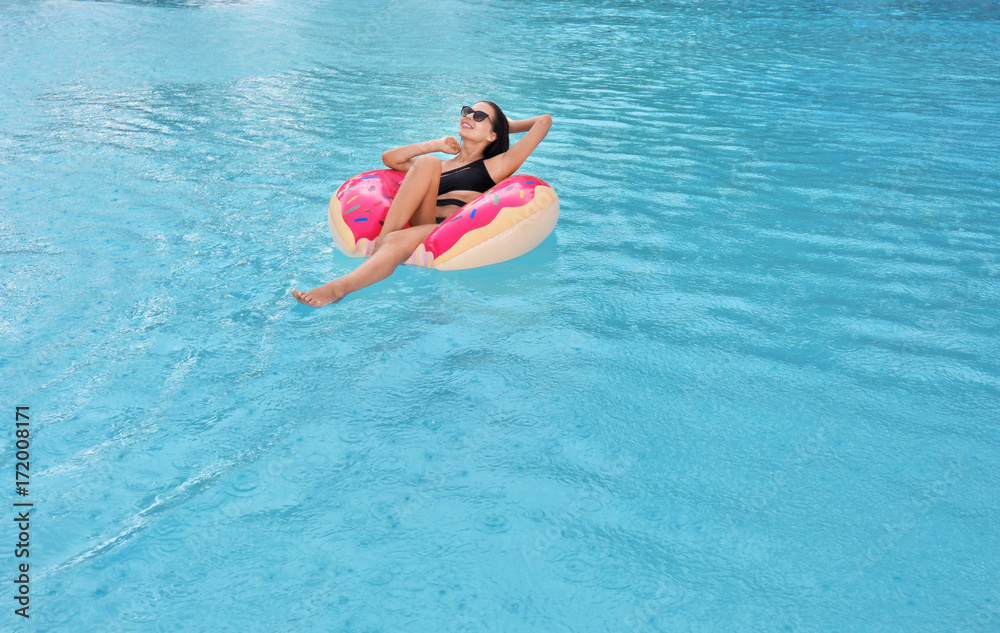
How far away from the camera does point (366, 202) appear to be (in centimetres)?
353

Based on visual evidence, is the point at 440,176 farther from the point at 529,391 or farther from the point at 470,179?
the point at 529,391

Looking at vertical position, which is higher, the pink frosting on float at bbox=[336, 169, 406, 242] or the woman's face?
the woman's face

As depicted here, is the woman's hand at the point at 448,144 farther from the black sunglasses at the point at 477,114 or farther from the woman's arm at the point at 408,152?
the black sunglasses at the point at 477,114

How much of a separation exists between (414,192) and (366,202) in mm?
300

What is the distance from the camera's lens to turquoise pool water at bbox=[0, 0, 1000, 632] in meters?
1.77

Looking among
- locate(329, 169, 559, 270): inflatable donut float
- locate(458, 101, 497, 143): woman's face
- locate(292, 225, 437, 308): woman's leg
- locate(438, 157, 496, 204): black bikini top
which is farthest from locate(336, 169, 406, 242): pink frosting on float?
locate(458, 101, 497, 143): woman's face

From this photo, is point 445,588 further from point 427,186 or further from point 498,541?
point 427,186

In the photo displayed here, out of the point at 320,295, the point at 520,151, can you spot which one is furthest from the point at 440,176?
the point at 320,295

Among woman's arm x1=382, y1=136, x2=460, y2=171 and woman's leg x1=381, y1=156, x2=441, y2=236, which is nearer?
woman's leg x1=381, y1=156, x2=441, y2=236

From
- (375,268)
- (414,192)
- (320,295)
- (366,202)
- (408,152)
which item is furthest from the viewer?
(408,152)

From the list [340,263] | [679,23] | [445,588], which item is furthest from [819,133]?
[679,23]

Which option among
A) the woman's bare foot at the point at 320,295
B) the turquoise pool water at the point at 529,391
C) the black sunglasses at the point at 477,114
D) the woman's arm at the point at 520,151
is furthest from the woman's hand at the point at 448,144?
the woman's bare foot at the point at 320,295

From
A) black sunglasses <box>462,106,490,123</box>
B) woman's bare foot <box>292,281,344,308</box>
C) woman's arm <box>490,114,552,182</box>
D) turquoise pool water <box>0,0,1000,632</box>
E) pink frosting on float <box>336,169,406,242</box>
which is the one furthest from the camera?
woman's arm <box>490,114,552,182</box>

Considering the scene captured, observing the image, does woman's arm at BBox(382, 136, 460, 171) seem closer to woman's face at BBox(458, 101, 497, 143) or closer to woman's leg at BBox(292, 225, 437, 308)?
woman's face at BBox(458, 101, 497, 143)
